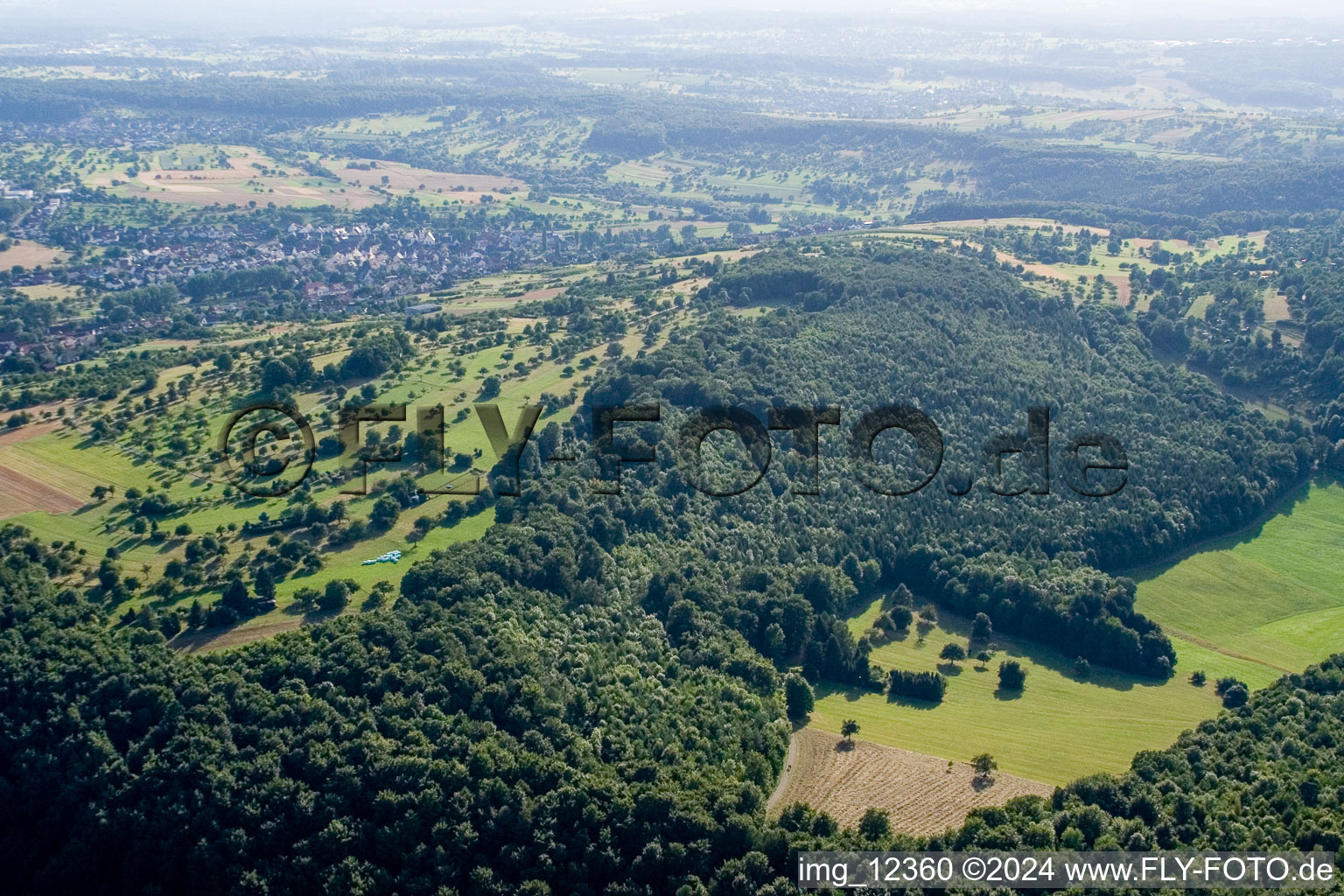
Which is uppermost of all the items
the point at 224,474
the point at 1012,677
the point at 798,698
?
the point at 224,474

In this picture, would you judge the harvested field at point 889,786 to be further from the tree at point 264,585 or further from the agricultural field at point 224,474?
the tree at point 264,585

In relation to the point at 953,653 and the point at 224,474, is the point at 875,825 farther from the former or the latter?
the point at 224,474

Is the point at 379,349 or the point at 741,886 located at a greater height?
the point at 379,349

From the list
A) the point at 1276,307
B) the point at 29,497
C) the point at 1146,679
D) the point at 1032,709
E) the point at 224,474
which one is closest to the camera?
the point at 1032,709

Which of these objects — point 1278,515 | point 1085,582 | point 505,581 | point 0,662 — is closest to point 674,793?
point 505,581

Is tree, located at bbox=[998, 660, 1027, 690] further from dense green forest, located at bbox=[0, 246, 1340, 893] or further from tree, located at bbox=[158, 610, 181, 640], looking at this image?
tree, located at bbox=[158, 610, 181, 640]

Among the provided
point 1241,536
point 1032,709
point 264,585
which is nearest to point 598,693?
point 264,585

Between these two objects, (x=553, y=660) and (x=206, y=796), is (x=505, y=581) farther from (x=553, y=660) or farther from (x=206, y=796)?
(x=206, y=796)
